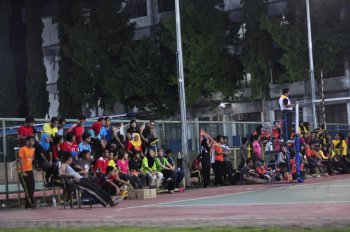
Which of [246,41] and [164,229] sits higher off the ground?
[246,41]

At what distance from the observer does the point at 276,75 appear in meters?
50.9

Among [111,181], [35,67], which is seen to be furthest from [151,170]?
[35,67]

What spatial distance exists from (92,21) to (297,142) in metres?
33.5

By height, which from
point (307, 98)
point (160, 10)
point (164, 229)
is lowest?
point (164, 229)

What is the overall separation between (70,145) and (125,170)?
2181 mm

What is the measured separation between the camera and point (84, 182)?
51.0ft

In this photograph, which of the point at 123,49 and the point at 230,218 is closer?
the point at 230,218

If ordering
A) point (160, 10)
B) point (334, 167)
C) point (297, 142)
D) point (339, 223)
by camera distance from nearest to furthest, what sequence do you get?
point (339, 223), point (297, 142), point (334, 167), point (160, 10)

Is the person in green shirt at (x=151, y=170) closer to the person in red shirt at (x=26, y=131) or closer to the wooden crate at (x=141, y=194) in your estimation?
the wooden crate at (x=141, y=194)

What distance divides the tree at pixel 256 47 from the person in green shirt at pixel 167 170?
26.1m

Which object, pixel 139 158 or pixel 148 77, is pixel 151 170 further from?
pixel 148 77

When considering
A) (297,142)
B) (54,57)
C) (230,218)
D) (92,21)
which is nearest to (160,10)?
(92,21)

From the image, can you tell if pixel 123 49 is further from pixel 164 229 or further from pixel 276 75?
pixel 164 229

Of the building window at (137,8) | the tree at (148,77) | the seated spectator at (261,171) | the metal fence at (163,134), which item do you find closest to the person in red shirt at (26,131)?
the metal fence at (163,134)
